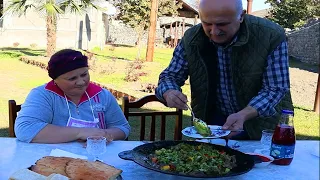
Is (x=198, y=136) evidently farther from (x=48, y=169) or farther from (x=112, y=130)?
(x=48, y=169)

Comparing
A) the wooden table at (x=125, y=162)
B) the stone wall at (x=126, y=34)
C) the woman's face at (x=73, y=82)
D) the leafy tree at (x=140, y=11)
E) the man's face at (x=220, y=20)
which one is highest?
the leafy tree at (x=140, y=11)

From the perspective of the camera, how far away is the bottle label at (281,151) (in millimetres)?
1710

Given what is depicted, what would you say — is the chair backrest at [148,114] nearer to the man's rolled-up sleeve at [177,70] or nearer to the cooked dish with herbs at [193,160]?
the man's rolled-up sleeve at [177,70]

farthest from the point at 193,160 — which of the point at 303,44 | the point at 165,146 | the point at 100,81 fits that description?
the point at 303,44

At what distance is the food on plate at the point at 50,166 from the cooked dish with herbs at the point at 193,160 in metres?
0.34

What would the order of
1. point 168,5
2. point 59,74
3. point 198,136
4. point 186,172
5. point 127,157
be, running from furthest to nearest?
point 168,5 → point 59,74 → point 198,136 → point 127,157 → point 186,172

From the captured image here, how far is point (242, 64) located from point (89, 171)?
114 centimetres

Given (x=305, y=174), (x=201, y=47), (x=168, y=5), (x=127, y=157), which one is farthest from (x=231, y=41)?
(x=168, y=5)

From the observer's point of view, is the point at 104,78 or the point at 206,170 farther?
the point at 104,78

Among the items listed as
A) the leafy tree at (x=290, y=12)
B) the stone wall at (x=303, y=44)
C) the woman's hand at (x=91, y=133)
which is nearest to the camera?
the woman's hand at (x=91, y=133)

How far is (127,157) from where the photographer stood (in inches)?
61.1

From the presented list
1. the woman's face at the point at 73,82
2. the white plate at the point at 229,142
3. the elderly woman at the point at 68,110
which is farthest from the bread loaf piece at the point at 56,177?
the white plate at the point at 229,142

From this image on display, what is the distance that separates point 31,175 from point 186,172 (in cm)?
53

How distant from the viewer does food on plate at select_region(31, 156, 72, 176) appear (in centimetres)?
135
